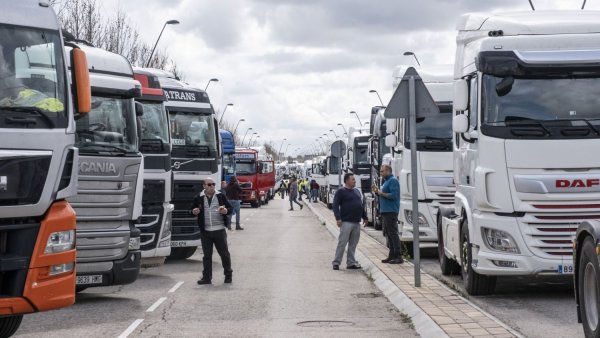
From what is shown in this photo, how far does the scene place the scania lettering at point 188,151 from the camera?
22.2 metres

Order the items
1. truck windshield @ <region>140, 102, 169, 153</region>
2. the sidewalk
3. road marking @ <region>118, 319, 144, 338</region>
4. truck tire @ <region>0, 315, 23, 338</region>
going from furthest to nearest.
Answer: truck windshield @ <region>140, 102, 169, 153</region> → road marking @ <region>118, 319, 144, 338</region> → the sidewalk → truck tire @ <region>0, 315, 23, 338</region>

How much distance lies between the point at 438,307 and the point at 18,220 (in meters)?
5.52

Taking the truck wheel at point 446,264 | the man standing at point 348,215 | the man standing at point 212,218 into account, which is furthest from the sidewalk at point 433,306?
the man standing at point 212,218

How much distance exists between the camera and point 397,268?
61.4 feet

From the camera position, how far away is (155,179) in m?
18.6

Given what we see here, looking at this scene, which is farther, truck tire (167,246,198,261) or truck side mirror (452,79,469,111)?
truck tire (167,246,198,261)

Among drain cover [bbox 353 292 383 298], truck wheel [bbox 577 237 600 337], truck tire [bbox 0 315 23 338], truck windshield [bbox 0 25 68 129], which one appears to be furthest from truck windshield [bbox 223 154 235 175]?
truck wheel [bbox 577 237 600 337]

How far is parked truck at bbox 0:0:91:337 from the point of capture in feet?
30.0

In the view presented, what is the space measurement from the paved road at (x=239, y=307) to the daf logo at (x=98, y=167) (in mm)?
1758

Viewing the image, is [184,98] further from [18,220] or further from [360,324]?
[18,220]

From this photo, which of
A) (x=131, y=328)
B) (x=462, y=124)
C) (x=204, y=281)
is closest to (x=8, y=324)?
(x=131, y=328)

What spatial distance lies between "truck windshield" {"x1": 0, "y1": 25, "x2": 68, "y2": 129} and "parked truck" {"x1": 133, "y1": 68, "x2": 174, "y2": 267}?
809 centimetres

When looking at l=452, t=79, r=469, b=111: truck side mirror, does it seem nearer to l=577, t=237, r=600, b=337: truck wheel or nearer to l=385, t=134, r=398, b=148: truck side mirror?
l=577, t=237, r=600, b=337: truck wheel

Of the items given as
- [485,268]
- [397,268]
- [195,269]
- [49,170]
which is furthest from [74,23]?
[49,170]
